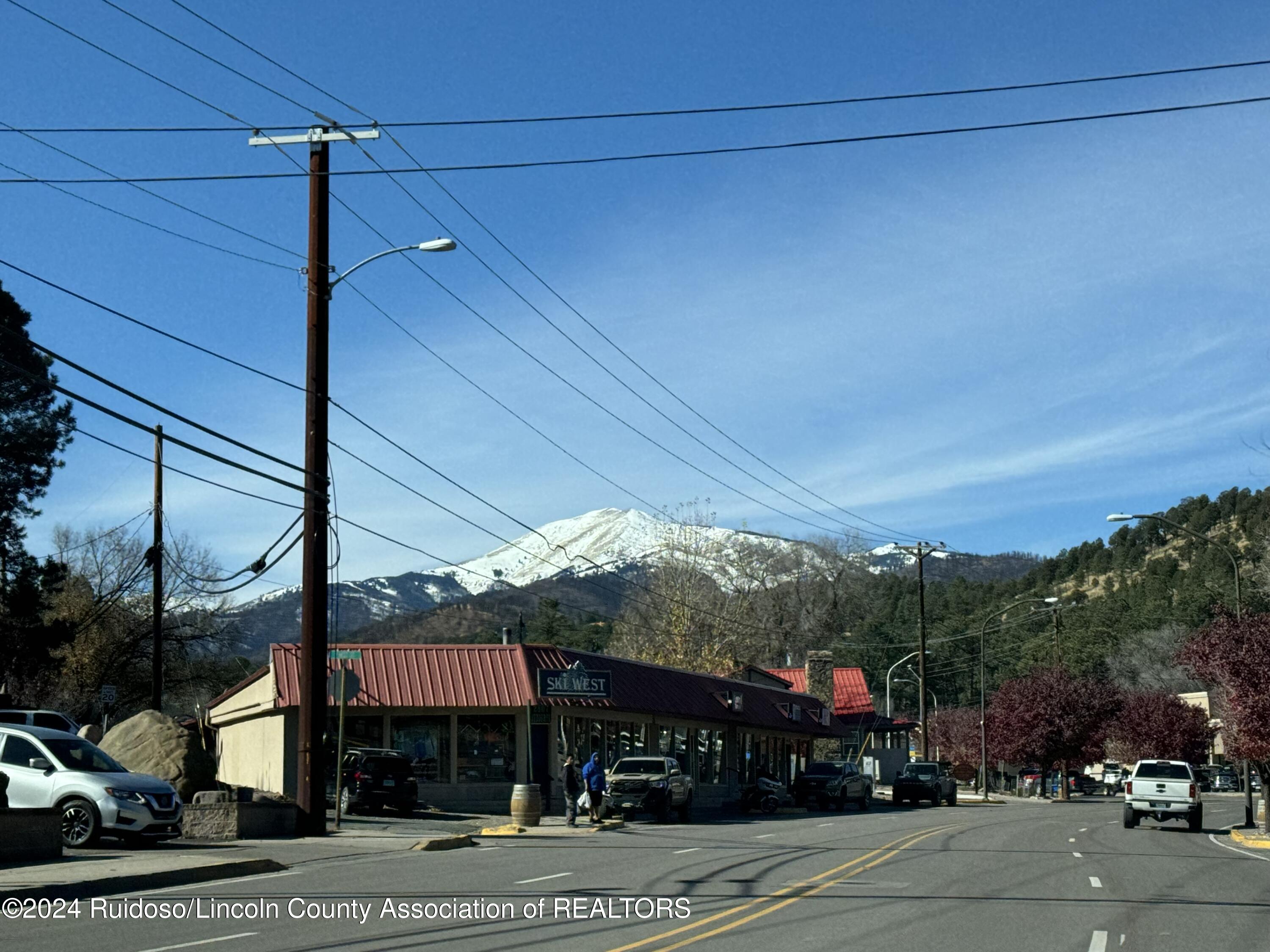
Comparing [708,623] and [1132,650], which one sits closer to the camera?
[708,623]

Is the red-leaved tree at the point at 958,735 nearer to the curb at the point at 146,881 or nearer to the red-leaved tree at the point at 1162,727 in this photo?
the red-leaved tree at the point at 1162,727

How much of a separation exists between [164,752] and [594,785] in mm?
10092

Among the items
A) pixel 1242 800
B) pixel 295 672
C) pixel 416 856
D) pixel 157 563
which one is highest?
pixel 157 563

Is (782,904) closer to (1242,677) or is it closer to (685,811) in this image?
(685,811)

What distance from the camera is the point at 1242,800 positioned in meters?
63.5

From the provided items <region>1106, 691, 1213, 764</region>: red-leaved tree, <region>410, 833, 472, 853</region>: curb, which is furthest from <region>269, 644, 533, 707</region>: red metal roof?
<region>1106, 691, 1213, 764</region>: red-leaved tree

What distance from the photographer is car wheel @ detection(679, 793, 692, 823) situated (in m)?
35.4

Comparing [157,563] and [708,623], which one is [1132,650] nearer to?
[708,623]

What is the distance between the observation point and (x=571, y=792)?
31938 millimetres

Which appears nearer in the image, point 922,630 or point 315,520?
point 315,520

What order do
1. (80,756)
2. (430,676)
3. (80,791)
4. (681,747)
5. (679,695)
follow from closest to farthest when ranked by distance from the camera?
(80,791)
(80,756)
(430,676)
(679,695)
(681,747)

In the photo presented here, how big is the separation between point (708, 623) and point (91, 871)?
64.9 m

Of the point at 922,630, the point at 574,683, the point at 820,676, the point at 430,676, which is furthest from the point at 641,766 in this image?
the point at 820,676

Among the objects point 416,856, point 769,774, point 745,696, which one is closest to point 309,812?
point 416,856
